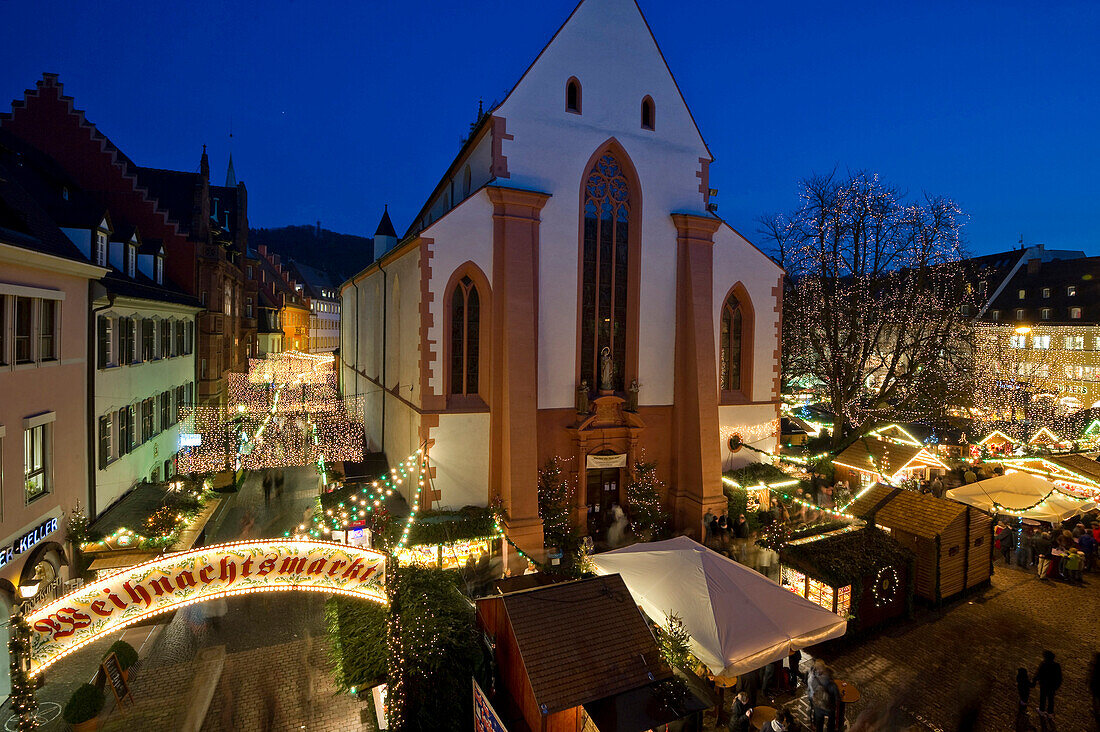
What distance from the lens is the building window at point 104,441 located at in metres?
14.2

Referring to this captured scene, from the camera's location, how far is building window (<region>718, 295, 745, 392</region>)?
1994 centimetres

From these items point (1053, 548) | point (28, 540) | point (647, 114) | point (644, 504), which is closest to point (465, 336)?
point (644, 504)

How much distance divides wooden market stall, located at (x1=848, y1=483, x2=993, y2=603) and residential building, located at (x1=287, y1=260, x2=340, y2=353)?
60392 mm

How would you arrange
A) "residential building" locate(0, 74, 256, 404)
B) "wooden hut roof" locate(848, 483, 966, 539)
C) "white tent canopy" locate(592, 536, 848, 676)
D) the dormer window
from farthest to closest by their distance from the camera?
1. "residential building" locate(0, 74, 256, 404)
2. the dormer window
3. "wooden hut roof" locate(848, 483, 966, 539)
4. "white tent canopy" locate(592, 536, 848, 676)

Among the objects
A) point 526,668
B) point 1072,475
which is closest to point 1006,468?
point 1072,475

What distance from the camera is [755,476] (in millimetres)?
19359

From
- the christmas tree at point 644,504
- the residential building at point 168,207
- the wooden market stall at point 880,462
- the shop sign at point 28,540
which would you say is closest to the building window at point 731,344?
the christmas tree at point 644,504

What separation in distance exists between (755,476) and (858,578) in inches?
290

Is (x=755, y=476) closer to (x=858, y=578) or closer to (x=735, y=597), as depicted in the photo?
(x=858, y=578)

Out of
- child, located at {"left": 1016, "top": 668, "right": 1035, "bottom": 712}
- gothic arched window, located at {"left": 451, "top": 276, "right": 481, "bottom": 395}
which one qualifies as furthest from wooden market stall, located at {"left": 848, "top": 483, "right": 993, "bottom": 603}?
gothic arched window, located at {"left": 451, "top": 276, "right": 481, "bottom": 395}

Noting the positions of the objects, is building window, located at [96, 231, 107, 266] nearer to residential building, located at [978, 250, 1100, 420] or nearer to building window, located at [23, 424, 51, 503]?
building window, located at [23, 424, 51, 503]

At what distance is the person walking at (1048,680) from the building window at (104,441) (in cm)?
2062

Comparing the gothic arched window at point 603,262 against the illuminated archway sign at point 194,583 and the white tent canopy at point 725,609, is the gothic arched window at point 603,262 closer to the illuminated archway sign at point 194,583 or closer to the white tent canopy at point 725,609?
the white tent canopy at point 725,609

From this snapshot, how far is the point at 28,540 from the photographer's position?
34.7 feet
